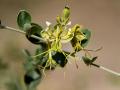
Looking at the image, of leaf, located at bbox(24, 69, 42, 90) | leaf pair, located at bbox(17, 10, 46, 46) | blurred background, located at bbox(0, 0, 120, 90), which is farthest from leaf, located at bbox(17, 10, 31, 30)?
blurred background, located at bbox(0, 0, 120, 90)

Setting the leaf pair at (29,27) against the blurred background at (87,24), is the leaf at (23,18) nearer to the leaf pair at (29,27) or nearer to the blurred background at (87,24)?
the leaf pair at (29,27)

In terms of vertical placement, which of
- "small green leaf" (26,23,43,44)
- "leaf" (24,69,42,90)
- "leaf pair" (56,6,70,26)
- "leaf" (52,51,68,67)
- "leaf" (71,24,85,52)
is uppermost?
"leaf pair" (56,6,70,26)

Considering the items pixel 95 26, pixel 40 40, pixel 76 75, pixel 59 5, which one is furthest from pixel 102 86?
pixel 40 40

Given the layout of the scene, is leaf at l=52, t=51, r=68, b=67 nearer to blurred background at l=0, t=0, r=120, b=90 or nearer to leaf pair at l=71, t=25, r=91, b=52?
leaf pair at l=71, t=25, r=91, b=52

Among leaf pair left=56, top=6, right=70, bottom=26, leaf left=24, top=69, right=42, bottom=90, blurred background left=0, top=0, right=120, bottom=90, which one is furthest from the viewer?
blurred background left=0, top=0, right=120, bottom=90

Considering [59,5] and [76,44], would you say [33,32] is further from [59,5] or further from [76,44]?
[59,5]

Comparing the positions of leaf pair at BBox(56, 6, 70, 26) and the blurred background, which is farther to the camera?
the blurred background

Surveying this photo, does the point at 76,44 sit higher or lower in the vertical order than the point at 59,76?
higher

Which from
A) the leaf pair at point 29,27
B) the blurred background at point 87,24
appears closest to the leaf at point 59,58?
the leaf pair at point 29,27
